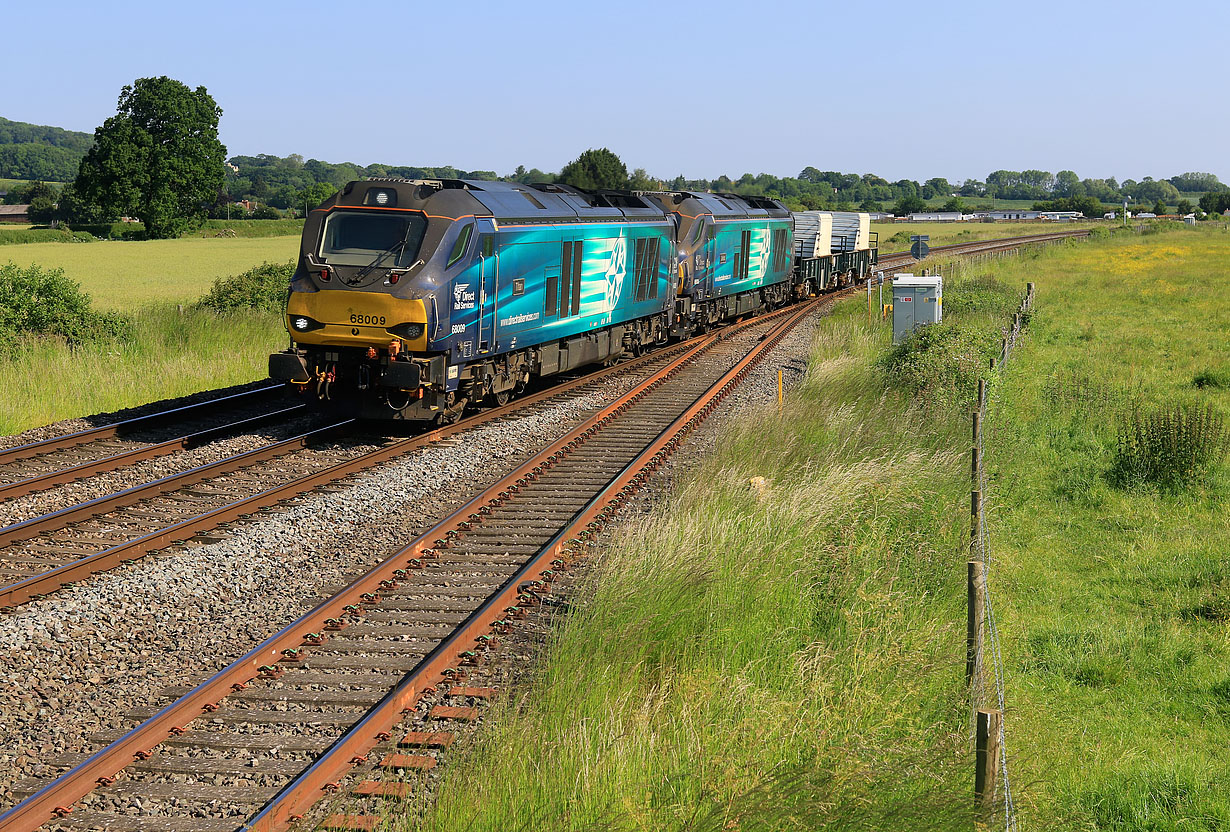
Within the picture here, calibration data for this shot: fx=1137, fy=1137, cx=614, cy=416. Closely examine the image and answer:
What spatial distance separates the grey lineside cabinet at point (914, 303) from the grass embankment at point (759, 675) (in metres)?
10.9

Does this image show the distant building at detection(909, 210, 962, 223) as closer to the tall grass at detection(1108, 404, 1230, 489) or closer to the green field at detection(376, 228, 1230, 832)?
the tall grass at detection(1108, 404, 1230, 489)

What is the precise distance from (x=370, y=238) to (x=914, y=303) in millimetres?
12322

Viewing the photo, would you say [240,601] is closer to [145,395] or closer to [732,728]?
[732,728]

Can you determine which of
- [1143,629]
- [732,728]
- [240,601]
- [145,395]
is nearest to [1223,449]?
[1143,629]

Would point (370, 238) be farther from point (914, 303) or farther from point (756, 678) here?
point (914, 303)

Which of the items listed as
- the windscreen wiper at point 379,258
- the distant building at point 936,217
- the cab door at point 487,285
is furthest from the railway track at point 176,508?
the distant building at point 936,217

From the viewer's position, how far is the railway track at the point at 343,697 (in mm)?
6070

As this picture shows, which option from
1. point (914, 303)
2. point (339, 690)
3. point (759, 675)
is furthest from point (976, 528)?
point (914, 303)

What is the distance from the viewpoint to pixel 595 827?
516cm

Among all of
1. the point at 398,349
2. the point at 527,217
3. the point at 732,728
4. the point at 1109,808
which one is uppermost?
the point at 527,217

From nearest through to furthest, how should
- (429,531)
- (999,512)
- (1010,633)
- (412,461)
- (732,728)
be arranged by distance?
(732,728), (1010,633), (429,531), (999,512), (412,461)

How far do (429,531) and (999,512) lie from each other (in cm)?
646

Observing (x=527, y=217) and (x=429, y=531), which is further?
(x=527, y=217)

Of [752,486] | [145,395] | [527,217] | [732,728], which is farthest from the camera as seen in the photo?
[145,395]
